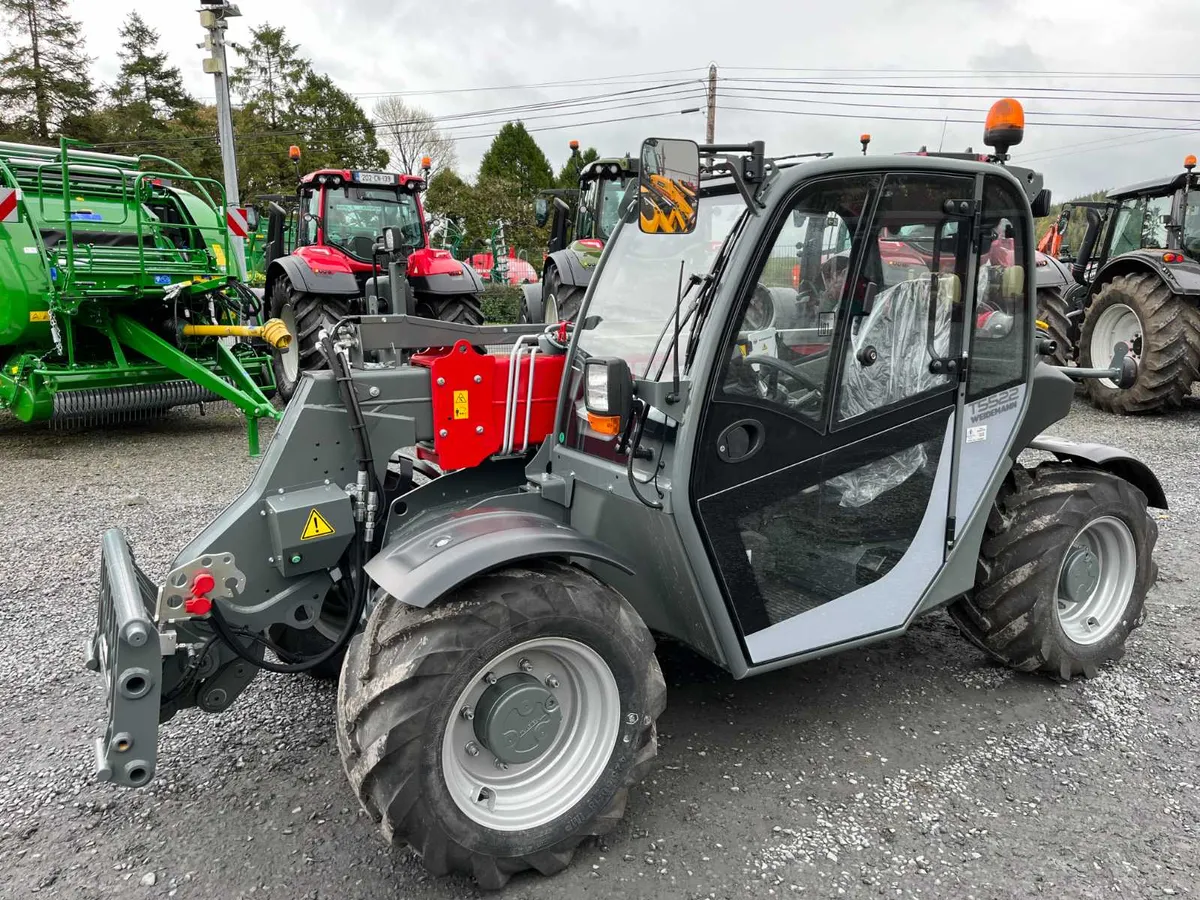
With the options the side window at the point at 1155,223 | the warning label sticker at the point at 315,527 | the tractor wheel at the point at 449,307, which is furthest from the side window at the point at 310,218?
the side window at the point at 1155,223

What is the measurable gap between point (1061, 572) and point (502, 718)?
2.43 metres

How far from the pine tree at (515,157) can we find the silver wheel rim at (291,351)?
28.9m

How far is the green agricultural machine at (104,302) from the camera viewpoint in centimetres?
730

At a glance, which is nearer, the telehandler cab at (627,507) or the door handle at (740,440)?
the telehandler cab at (627,507)

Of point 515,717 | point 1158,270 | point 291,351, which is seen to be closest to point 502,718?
point 515,717

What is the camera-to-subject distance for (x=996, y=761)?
3.01 metres

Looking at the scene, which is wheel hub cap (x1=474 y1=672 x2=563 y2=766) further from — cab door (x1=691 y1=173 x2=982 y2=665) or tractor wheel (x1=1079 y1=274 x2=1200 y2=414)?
tractor wheel (x1=1079 y1=274 x2=1200 y2=414)

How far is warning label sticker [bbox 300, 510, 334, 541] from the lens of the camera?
273 centimetres

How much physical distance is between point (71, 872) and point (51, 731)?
92 cm

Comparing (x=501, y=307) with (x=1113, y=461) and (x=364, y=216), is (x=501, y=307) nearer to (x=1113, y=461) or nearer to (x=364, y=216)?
(x=364, y=216)

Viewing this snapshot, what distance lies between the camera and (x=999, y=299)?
3.13 metres

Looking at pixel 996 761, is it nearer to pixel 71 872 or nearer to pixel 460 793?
pixel 460 793

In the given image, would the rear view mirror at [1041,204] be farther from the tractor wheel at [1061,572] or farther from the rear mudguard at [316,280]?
the rear mudguard at [316,280]

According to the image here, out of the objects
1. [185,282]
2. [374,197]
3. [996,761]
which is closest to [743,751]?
[996,761]
